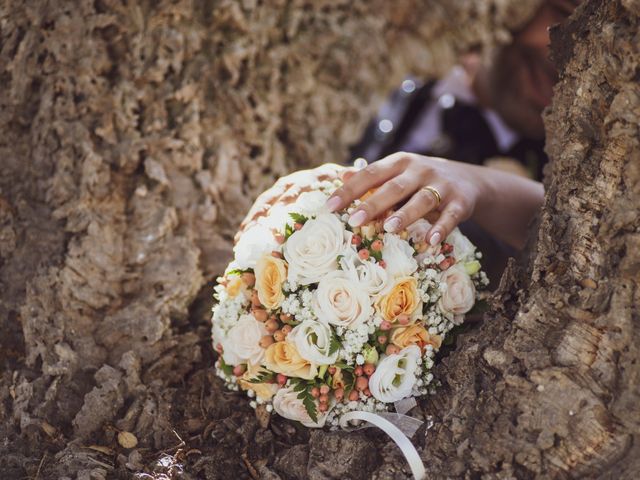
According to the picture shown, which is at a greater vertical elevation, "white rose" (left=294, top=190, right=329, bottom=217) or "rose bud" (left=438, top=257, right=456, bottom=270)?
"white rose" (left=294, top=190, right=329, bottom=217)

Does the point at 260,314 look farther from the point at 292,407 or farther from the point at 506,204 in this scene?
the point at 506,204

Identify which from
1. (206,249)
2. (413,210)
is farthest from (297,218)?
(206,249)

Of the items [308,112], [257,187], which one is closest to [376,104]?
[308,112]

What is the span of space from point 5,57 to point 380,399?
73.1 inches

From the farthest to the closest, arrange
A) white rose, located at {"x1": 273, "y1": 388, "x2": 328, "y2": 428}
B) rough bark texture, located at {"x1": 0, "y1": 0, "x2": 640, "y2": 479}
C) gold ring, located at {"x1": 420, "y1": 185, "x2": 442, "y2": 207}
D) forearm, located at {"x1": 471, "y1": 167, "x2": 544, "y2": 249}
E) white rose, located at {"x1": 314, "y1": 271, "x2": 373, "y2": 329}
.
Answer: forearm, located at {"x1": 471, "y1": 167, "x2": 544, "y2": 249} < gold ring, located at {"x1": 420, "y1": 185, "x2": 442, "y2": 207} < white rose, located at {"x1": 273, "y1": 388, "x2": 328, "y2": 428} < white rose, located at {"x1": 314, "y1": 271, "x2": 373, "y2": 329} < rough bark texture, located at {"x1": 0, "y1": 0, "x2": 640, "y2": 479}

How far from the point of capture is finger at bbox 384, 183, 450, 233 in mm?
1750

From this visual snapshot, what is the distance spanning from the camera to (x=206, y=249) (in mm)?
2479

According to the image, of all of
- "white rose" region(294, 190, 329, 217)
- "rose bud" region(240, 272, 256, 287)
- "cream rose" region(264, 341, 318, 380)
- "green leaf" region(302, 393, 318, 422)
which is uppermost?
"white rose" region(294, 190, 329, 217)

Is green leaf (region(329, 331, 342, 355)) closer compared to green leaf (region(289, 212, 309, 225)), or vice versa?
green leaf (region(329, 331, 342, 355))

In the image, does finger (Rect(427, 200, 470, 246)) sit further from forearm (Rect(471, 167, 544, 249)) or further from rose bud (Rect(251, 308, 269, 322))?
rose bud (Rect(251, 308, 269, 322))

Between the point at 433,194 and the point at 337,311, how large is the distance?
1.62 ft

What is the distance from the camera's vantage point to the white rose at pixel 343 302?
1659mm

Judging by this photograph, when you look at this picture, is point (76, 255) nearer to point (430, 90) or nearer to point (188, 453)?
point (188, 453)

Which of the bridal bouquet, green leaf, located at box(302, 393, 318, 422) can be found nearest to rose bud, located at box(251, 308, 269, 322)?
the bridal bouquet
